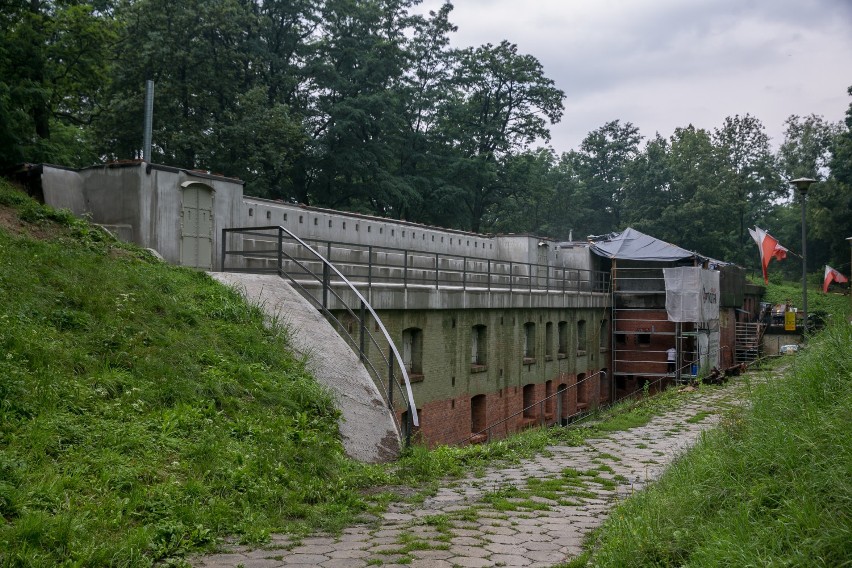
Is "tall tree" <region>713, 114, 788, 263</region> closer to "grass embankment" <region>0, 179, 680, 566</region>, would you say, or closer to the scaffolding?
the scaffolding

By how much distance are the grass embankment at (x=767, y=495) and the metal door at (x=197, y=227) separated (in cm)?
1087

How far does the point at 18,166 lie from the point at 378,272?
8.51 m

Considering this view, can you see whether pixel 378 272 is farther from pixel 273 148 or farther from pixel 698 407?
pixel 273 148

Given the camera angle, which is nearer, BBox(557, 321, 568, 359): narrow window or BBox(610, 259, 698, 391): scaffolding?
BBox(557, 321, 568, 359): narrow window

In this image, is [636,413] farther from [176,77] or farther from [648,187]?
[648,187]

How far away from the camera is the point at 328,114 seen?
1575 inches

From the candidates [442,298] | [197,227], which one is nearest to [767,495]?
[442,298]

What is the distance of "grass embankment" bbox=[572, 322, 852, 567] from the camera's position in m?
4.63

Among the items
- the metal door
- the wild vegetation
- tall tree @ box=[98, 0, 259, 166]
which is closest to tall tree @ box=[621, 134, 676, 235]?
the wild vegetation

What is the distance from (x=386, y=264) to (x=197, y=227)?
6.83 metres

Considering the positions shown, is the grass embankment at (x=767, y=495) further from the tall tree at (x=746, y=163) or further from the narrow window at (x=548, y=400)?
the tall tree at (x=746, y=163)

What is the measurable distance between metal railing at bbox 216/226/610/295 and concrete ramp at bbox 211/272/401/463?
0.81 m

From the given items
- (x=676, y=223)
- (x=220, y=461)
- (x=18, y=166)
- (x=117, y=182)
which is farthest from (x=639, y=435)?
(x=676, y=223)

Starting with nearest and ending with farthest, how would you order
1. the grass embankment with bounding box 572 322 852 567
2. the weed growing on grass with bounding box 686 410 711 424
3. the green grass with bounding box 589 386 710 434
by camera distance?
1. the grass embankment with bounding box 572 322 852 567
2. the green grass with bounding box 589 386 710 434
3. the weed growing on grass with bounding box 686 410 711 424
